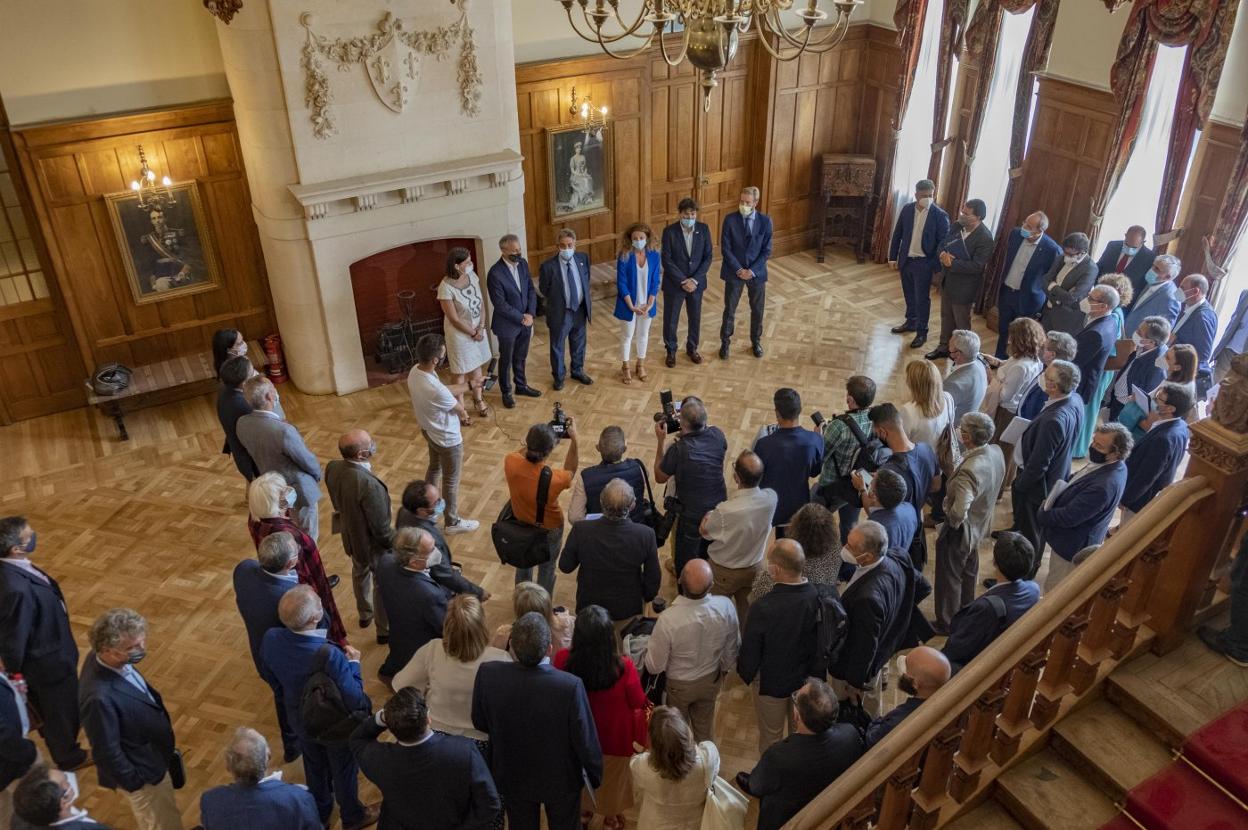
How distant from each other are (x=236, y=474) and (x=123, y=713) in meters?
4.28

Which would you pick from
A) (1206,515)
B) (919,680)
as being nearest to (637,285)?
(919,680)

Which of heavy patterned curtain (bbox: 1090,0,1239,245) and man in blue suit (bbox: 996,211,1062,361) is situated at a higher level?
heavy patterned curtain (bbox: 1090,0,1239,245)

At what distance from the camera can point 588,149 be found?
10992 millimetres

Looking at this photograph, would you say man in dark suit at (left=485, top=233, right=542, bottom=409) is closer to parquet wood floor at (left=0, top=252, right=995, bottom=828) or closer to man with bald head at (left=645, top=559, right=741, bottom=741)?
parquet wood floor at (left=0, top=252, right=995, bottom=828)

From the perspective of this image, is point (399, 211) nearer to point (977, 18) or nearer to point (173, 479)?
point (173, 479)

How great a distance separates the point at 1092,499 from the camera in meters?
5.55

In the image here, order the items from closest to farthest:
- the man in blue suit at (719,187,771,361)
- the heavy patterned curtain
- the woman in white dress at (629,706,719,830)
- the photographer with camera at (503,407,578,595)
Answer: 1. the woman in white dress at (629,706,719,830)
2. the photographer with camera at (503,407,578,595)
3. the heavy patterned curtain
4. the man in blue suit at (719,187,771,361)

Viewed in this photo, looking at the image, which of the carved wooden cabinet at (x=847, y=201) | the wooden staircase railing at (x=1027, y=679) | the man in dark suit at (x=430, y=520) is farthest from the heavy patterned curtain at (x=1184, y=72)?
the man in dark suit at (x=430, y=520)

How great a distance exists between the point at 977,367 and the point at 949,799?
3.94 metres

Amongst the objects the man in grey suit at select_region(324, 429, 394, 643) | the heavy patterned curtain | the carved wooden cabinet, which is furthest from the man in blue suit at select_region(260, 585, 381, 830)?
the carved wooden cabinet

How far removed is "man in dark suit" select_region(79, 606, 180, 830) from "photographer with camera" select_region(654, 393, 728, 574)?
305 centimetres

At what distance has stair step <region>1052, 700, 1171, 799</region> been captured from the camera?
135 inches

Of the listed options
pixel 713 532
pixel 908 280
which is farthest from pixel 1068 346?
pixel 908 280

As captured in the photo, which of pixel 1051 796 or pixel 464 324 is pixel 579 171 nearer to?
pixel 464 324
